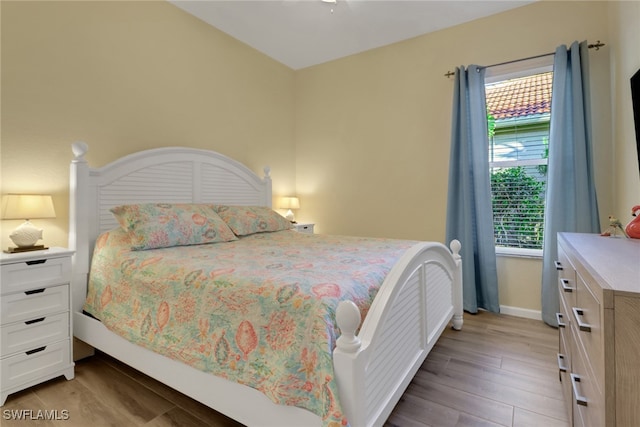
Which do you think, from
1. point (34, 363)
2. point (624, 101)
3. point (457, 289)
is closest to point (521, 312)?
point (457, 289)

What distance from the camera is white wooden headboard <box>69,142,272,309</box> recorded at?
2.09 meters

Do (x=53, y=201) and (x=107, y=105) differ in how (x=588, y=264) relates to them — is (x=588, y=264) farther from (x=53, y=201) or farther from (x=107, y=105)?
(x=107, y=105)

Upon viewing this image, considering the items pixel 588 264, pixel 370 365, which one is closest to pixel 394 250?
pixel 370 365

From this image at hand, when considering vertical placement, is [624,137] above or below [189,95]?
below

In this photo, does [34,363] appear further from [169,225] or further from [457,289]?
[457,289]

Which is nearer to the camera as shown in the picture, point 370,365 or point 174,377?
point 370,365

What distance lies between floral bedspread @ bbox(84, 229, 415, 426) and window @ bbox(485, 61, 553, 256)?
5.24ft

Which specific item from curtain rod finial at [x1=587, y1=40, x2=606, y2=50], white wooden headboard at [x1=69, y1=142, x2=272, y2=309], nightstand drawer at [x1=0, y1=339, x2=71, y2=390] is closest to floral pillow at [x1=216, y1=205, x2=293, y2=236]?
white wooden headboard at [x1=69, y1=142, x2=272, y2=309]

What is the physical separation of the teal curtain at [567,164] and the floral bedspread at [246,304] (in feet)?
4.96

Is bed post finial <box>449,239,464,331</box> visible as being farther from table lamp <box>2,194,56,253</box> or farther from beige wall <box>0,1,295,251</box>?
table lamp <box>2,194,56,253</box>

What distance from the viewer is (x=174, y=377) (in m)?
1.46

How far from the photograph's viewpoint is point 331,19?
302 cm

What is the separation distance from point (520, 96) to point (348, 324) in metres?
3.01

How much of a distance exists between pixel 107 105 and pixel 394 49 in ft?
9.37
